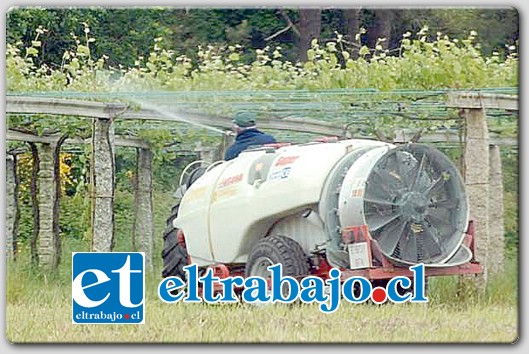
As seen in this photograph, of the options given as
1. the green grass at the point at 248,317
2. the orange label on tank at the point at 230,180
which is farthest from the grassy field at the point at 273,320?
the orange label on tank at the point at 230,180

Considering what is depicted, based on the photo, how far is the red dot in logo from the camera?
48.4 ft

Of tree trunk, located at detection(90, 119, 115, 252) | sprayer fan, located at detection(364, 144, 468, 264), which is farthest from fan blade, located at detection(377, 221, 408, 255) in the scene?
tree trunk, located at detection(90, 119, 115, 252)

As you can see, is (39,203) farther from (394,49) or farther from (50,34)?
(394,49)

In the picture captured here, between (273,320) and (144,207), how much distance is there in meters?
0.75

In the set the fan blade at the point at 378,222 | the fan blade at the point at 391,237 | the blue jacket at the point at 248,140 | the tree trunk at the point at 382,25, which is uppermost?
the tree trunk at the point at 382,25

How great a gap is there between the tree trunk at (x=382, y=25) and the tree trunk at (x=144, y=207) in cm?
110

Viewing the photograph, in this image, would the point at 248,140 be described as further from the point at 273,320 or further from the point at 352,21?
the point at 273,320

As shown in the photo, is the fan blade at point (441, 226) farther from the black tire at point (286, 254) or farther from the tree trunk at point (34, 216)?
the tree trunk at point (34, 216)

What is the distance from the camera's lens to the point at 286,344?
14734 millimetres

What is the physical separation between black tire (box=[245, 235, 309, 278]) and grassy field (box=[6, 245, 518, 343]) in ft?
0.53

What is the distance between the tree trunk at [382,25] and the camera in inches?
580

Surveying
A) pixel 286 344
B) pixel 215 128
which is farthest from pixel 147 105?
pixel 286 344

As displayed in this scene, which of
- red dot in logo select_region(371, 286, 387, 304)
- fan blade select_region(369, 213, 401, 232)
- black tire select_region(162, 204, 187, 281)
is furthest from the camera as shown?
black tire select_region(162, 204, 187, 281)

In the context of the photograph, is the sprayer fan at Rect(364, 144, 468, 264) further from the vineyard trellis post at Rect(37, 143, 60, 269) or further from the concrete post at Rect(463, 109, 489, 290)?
the vineyard trellis post at Rect(37, 143, 60, 269)
